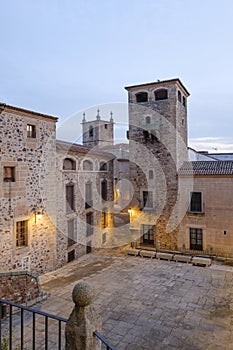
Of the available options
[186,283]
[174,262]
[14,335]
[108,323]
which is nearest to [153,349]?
[108,323]

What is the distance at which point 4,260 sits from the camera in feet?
39.3

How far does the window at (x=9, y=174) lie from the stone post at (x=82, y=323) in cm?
1015

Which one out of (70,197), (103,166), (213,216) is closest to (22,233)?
(70,197)

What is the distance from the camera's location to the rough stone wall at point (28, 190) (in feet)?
39.8

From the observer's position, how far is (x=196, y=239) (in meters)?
17.4

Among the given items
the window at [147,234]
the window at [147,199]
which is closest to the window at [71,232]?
the window at [147,234]

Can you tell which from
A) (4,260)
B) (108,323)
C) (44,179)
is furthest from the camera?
(44,179)

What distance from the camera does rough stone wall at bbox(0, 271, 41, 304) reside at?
1012 centimetres

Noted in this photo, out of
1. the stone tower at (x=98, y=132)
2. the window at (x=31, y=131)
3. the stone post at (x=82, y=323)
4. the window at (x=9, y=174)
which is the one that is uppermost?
the stone tower at (x=98, y=132)

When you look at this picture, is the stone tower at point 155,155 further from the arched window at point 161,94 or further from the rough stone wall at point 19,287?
the rough stone wall at point 19,287

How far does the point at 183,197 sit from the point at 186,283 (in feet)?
20.0

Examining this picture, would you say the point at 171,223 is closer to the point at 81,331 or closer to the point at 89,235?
the point at 89,235

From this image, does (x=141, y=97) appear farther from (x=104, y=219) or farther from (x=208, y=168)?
(x=104, y=219)

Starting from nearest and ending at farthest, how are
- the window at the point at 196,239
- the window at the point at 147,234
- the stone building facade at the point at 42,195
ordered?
the stone building facade at the point at 42,195, the window at the point at 196,239, the window at the point at 147,234
